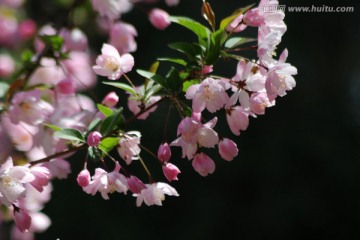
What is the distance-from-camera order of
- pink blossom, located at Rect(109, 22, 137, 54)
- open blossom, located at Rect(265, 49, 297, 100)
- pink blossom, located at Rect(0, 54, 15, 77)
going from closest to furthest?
open blossom, located at Rect(265, 49, 297, 100)
pink blossom, located at Rect(109, 22, 137, 54)
pink blossom, located at Rect(0, 54, 15, 77)

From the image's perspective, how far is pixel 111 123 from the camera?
1.06 metres

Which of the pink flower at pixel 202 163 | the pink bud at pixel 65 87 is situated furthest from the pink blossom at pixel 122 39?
the pink flower at pixel 202 163

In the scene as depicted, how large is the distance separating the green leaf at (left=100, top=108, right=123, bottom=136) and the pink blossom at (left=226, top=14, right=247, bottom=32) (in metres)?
0.22

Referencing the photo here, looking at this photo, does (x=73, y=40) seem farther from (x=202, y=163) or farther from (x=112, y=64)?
(x=202, y=163)

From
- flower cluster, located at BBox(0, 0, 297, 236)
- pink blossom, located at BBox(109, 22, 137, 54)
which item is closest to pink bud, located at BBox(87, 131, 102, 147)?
flower cluster, located at BBox(0, 0, 297, 236)

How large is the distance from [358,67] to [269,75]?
228 centimetres

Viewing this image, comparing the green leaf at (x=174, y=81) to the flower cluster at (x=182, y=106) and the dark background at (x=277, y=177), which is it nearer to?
the flower cluster at (x=182, y=106)

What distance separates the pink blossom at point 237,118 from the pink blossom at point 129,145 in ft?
0.50

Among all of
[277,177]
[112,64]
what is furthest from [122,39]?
[277,177]

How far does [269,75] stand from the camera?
96 centimetres

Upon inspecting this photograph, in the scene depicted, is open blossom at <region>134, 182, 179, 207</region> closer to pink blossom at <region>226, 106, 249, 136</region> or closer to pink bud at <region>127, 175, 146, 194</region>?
pink bud at <region>127, 175, 146, 194</region>

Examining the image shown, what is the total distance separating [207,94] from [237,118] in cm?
8

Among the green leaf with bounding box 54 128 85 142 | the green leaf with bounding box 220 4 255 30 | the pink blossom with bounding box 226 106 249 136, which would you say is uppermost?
the green leaf with bounding box 220 4 255 30

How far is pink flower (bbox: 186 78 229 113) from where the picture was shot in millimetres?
958
